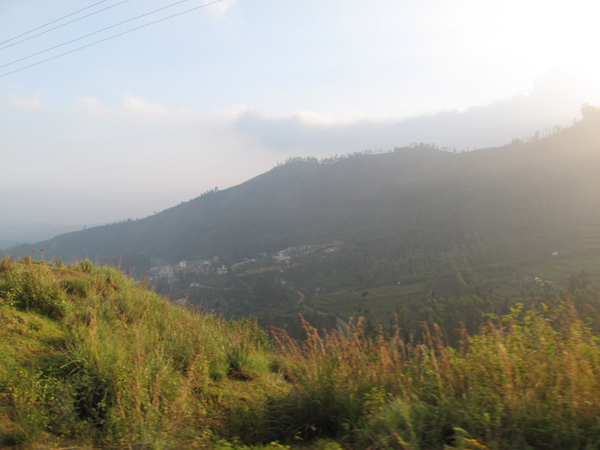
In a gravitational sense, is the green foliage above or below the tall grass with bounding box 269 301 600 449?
above

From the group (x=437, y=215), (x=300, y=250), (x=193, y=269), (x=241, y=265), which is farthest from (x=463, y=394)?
(x=300, y=250)

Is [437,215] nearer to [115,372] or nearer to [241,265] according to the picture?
[241,265]

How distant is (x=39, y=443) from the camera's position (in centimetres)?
254

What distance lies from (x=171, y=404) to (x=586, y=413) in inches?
130

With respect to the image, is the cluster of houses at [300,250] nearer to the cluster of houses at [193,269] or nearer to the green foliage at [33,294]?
the cluster of houses at [193,269]

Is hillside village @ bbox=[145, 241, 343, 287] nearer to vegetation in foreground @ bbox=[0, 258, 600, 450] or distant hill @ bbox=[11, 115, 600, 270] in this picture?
distant hill @ bbox=[11, 115, 600, 270]

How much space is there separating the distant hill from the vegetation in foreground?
6607 cm

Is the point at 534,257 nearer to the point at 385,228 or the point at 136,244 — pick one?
the point at 385,228

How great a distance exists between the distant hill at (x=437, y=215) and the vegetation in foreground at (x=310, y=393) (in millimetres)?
66074

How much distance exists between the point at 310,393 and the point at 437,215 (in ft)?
444

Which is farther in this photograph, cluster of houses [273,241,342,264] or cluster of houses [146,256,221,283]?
cluster of houses [273,241,342,264]

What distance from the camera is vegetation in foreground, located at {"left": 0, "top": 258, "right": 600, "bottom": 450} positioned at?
249 centimetres

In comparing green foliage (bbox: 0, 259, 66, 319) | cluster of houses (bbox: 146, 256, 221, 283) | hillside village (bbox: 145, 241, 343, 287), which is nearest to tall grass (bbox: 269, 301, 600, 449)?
green foliage (bbox: 0, 259, 66, 319)

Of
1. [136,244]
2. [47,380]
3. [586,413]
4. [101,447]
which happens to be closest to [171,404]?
[101,447]
